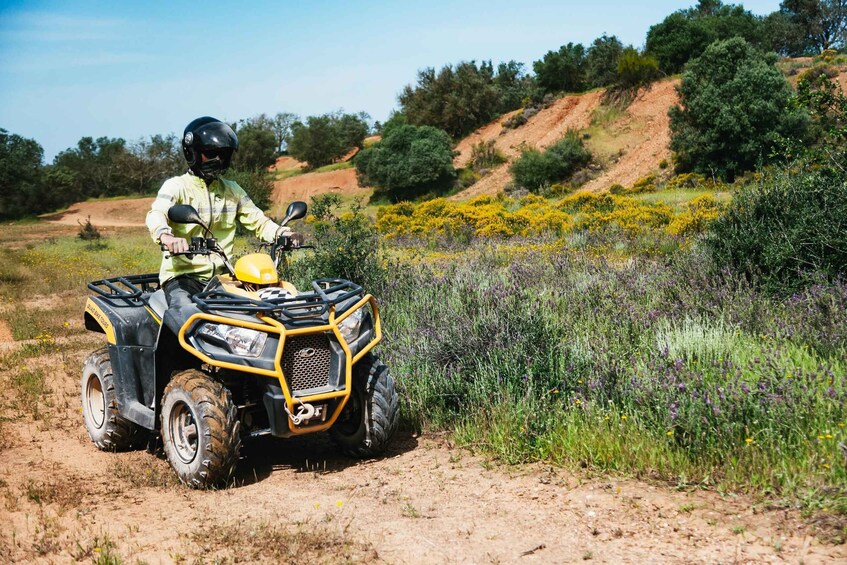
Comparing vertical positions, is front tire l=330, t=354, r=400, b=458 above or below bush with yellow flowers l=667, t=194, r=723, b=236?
below

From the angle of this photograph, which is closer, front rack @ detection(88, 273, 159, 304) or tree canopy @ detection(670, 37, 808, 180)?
front rack @ detection(88, 273, 159, 304)

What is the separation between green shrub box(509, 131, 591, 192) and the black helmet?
37263mm

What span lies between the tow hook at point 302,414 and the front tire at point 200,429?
37 centimetres

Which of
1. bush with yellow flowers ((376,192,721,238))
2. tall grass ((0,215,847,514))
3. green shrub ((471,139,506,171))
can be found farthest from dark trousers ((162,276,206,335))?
green shrub ((471,139,506,171))

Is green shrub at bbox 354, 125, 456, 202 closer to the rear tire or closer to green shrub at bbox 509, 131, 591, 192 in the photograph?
green shrub at bbox 509, 131, 591, 192

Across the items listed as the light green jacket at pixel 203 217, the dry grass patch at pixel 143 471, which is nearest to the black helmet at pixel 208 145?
the light green jacket at pixel 203 217

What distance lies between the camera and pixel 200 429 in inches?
193

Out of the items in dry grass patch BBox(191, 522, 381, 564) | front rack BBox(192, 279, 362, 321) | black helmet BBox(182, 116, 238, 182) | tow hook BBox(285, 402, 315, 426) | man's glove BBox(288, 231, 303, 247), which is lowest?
dry grass patch BBox(191, 522, 381, 564)

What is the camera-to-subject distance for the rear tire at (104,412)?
6.16 meters

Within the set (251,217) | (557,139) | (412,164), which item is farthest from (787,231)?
(412,164)

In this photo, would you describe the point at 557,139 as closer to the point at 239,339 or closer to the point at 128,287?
the point at 128,287

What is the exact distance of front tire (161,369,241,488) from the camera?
16.0 feet

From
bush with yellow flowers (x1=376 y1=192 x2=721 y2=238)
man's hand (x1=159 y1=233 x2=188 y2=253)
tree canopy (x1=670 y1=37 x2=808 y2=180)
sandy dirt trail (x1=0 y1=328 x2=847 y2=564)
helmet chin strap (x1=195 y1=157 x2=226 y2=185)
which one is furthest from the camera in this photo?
tree canopy (x1=670 y1=37 x2=808 y2=180)

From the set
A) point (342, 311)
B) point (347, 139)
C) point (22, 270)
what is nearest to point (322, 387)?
point (342, 311)
